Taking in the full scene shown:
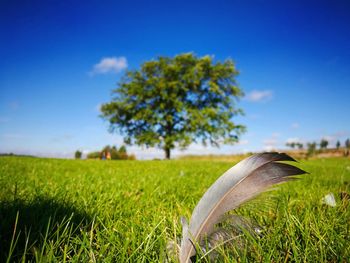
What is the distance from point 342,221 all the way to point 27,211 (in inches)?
81.0

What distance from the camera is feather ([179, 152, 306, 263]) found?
978 millimetres

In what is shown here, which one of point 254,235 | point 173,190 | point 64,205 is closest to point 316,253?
point 254,235

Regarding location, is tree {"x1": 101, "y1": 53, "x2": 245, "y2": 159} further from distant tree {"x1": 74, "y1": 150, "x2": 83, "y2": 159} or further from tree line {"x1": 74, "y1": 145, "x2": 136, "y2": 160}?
distant tree {"x1": 74, "y1": 150, "x2": 83, "y2": 159}

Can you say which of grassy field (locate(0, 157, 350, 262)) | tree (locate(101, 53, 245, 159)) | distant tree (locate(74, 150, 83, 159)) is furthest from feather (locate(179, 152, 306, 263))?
distant tree (locate(74, 150, 83, 159))

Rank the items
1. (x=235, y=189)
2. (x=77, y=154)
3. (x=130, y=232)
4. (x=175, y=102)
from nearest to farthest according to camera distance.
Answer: (x=235, y=189) < (x=130, y=232) < (x=175, y=102) < (x=77, y=154)

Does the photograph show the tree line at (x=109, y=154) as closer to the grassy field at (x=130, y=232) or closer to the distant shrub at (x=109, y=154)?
the distant shrub at (x=109, y=154)

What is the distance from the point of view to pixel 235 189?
1.02m

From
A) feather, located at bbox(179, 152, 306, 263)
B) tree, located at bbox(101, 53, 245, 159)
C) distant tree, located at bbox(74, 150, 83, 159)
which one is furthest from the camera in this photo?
distant tree, located at bbox(74, 150, 83, 159)

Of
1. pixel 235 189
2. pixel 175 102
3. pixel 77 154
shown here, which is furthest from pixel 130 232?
pixel 77 154

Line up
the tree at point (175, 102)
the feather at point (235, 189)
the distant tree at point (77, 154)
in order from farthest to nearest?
the distant tree at point (77, 154)
the tree at point (175, 102)
the feather at point (235, 189)

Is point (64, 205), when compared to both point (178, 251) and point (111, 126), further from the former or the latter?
point (111, 126)

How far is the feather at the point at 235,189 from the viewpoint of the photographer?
38.5 inches

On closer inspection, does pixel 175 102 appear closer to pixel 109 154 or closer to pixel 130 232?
pixel 109 154

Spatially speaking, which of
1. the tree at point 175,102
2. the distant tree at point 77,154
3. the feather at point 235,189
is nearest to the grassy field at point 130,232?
the feather at point 235,189
